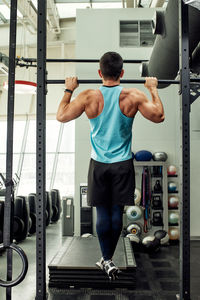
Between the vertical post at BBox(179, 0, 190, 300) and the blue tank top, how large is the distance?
14.0 inches

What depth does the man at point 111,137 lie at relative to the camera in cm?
202

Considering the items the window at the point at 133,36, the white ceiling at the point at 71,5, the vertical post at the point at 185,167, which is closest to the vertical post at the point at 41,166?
the vertical post at the point at 185,167

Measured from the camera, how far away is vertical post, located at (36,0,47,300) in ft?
6.44

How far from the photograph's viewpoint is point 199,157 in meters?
5.93

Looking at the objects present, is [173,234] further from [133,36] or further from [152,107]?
[152,107]

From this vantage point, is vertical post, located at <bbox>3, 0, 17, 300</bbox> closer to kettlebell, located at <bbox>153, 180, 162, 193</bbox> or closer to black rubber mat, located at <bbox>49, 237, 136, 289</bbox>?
black rubber mat, located at <bbox>49, 237, 136, 289</bbox>

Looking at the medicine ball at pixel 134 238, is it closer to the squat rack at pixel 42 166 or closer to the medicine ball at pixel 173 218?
the medicine ball at pixel 173 218

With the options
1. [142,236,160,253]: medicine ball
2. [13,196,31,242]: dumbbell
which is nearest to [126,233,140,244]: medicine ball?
[142,236,160,253]: medicine ball

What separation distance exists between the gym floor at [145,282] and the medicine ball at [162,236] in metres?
0.21

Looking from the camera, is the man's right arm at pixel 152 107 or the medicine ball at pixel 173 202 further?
the medicine ball at pixel 173 202

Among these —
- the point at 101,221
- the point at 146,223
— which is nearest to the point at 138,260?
the point at 146,223

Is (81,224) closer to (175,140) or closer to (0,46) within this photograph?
(175,140)

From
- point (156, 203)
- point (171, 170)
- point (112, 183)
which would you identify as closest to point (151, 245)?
point (156, 203)

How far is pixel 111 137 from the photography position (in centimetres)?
203
